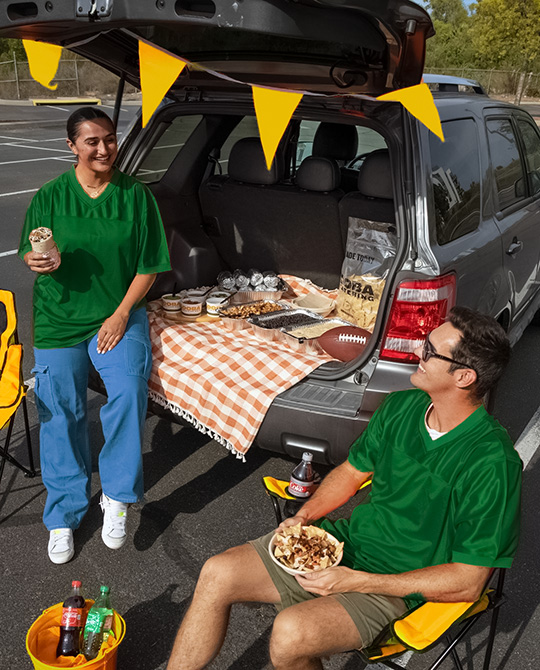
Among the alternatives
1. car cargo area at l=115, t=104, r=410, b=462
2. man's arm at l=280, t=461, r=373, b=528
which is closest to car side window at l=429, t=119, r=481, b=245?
car cargo area at l=115, t=104, r=410, b=462

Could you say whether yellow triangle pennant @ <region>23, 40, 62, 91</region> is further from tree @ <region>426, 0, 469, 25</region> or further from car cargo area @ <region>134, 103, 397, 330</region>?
→ tree @ <region>426, 0, 469, 25</region>

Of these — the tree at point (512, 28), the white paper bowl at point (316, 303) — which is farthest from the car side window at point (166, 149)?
the tree at point (512, 28)

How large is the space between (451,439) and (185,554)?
1.47 metres

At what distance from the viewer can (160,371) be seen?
3596 mm

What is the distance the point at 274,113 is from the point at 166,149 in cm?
186

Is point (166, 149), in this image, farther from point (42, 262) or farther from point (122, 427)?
point (122, 427)

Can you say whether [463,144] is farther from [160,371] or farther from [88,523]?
[88,523]

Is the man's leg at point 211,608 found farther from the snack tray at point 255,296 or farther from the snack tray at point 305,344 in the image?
the snack tray at point 255,296

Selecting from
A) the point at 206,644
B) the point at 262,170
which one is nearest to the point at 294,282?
the point at 262,170

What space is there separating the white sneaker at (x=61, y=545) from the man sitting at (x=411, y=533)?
980 millimetres

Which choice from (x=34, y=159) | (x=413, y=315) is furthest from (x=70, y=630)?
(x=34, y=159)

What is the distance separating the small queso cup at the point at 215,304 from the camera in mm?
4242

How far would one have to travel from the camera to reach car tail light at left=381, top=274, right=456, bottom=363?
306 centimetres

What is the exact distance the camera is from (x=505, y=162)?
4.29 metres
